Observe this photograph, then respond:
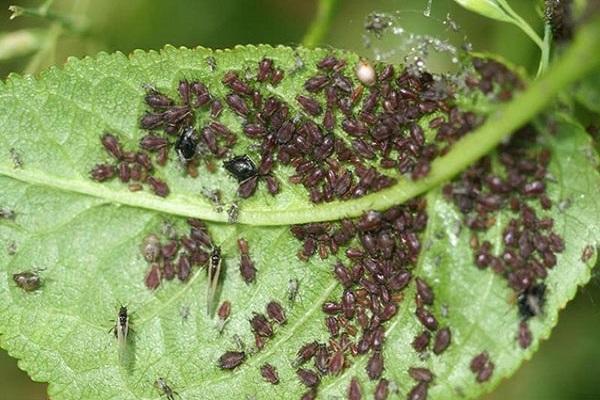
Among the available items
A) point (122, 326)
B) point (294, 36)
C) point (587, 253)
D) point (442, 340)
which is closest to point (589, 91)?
point (587, 253)

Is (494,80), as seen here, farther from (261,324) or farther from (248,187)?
(261,324)

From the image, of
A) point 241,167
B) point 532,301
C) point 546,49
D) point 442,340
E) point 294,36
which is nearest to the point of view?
point 546,49

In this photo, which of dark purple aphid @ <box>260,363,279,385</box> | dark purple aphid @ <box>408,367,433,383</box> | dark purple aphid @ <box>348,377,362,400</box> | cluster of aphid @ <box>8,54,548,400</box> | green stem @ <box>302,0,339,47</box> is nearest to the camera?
cluster of aphid @ <box>8,54,548,400</box>

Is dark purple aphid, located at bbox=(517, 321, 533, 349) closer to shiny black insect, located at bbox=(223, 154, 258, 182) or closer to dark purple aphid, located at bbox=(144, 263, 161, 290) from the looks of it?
shiny black insect, located at bbox=(223, 154, 258, 182)

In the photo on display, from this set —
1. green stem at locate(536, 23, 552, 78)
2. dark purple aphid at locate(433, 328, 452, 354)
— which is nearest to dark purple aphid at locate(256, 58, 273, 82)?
green stem at locate(536, 23, 552, 78)

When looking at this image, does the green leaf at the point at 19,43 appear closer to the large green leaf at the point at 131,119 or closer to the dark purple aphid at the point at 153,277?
the large green leaf at the point at 131,119

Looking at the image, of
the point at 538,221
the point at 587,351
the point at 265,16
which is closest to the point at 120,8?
the point at 265,16

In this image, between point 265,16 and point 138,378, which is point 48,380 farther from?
point 265,16
